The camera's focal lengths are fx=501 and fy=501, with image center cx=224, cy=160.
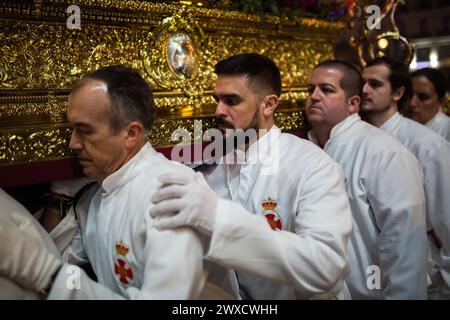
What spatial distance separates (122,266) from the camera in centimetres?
171

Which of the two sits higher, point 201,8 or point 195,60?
point 201,8

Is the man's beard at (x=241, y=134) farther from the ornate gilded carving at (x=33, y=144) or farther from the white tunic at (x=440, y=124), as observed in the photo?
the white tunic at (x=440, y=124)

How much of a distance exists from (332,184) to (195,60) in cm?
118

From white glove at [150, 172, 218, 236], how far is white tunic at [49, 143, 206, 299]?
39 millimetres

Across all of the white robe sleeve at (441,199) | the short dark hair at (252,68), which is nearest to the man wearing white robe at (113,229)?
the short dark hair at (252,68)

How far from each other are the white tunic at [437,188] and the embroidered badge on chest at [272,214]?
53.5 inches

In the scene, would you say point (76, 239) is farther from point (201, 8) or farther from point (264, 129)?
point (201, 8)

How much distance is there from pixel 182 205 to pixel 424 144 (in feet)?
7.40

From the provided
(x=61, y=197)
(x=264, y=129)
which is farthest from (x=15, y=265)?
(x=264, y=129)

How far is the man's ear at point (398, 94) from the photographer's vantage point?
11.6 ft

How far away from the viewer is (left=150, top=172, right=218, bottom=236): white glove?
1.50 meters

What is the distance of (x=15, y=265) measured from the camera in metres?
1.50

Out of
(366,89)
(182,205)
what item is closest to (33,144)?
(182,205)

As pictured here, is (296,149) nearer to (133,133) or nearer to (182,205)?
(133,133)
